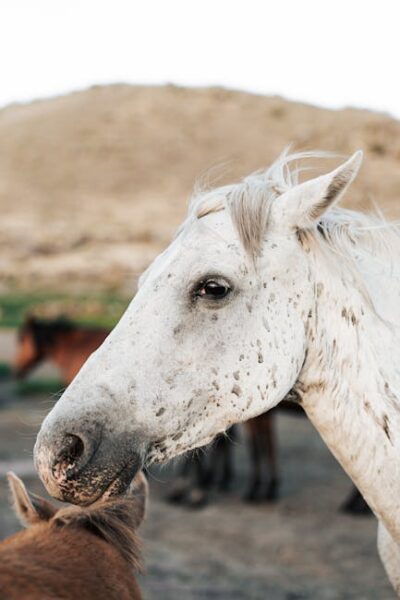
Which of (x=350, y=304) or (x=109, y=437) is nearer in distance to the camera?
(x=109, y=437)

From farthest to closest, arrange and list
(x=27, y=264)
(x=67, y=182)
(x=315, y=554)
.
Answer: (x=67, y=182) → (x=27, y=264) → (x=315, y=554)

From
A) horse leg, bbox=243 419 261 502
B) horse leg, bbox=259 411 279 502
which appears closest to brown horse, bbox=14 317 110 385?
horse leg, bbox=243 419 261 502

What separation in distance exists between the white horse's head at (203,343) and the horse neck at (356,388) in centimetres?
5

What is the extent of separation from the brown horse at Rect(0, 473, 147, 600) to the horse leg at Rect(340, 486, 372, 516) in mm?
4890

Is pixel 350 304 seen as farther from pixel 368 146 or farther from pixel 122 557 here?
pixel 368 146

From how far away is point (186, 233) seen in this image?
2096 mm

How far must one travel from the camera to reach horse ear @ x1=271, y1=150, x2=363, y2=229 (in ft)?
6.28

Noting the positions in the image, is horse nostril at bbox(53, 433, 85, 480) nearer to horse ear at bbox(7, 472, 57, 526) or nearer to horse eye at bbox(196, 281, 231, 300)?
horse eye at bbox(196, 281, 231, 300)

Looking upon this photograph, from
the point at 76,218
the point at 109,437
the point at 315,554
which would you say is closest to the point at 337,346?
the point at 109,437

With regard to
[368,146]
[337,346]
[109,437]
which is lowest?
[368,146]

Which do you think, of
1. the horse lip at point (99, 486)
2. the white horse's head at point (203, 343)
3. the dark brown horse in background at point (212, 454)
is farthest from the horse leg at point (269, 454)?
the horse lip at point (99, 486)

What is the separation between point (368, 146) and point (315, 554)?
32.1 m

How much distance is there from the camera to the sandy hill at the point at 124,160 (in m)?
27.7

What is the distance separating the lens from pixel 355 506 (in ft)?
23.1
